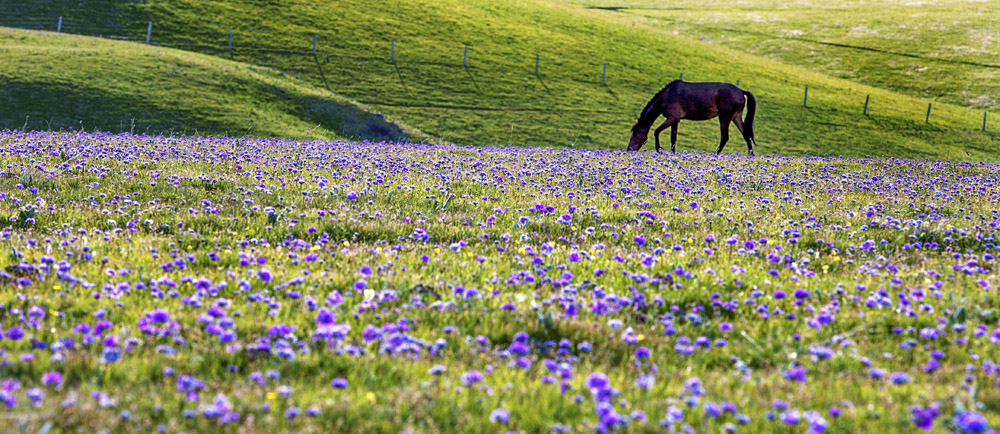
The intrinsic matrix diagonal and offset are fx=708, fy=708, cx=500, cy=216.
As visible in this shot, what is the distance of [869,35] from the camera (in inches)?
4090

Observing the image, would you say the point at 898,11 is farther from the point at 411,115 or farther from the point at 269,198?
the point at 269,198

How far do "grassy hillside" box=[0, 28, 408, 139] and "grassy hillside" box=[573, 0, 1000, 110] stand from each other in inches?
2746

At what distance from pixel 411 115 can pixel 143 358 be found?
4479 centimetres

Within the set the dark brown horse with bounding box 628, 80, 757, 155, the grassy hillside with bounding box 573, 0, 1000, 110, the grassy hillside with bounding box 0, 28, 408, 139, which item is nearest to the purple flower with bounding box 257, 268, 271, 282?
the dark brown horse with bounding box 628, 80, 757, 155

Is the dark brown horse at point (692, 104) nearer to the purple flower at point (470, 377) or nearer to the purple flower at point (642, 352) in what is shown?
the purple flower at point (642, 352)

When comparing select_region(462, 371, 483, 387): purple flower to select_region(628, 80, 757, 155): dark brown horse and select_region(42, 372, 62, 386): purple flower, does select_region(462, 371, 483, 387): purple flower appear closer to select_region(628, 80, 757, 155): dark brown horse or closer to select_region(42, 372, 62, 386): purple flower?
select_region(42, 372, 62, 386): purple flower

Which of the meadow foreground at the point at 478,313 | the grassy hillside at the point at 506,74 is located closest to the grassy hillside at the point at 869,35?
the grassy hillside at the point at 506,74

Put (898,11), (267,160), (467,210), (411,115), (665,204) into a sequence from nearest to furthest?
1. (467,210)
2. (665,204)
3. (267,160)
4. (411,115)
5. (898,11)

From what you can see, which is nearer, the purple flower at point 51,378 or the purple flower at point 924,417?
the purple flower at point 924,417

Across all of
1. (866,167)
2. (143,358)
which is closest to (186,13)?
(866,167)

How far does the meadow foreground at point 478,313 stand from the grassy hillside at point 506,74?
3508 centimetres

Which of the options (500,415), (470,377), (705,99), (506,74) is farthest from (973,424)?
(506,74)

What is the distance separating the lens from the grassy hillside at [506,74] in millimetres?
50375

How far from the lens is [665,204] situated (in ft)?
37.4
